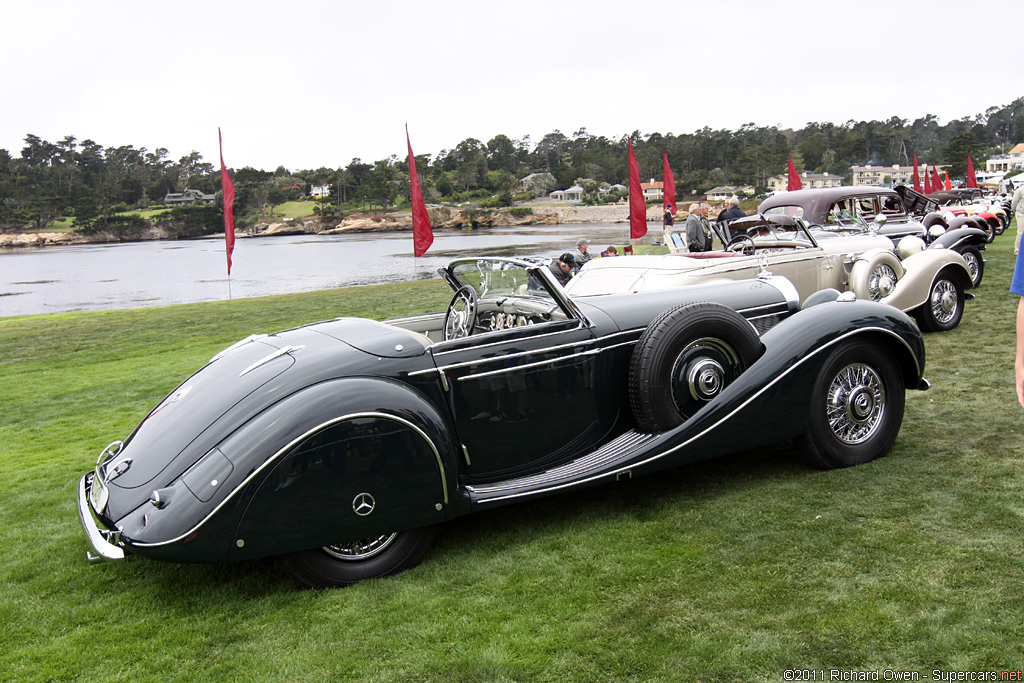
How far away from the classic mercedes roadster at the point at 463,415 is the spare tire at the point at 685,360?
11 mm

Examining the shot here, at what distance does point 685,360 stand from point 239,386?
2755 mm

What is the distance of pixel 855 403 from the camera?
520 centimetres

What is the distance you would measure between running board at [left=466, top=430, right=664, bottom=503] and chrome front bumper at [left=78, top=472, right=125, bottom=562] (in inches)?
71.2

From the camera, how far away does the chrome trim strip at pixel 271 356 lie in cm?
424

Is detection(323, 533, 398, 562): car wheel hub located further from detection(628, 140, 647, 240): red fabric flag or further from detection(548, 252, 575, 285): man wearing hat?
detection(628, 140, 647, 240): red fabric flag

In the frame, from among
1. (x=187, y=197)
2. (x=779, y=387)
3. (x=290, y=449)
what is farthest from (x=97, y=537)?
(x=187, y=197)

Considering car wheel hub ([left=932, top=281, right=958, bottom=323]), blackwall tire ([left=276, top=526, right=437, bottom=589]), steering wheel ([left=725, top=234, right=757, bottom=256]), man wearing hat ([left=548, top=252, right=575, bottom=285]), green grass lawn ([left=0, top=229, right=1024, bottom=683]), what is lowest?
green grass lawn ([left=0, top=229, right=1024, bottom=683])

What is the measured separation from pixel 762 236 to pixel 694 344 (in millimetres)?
6743

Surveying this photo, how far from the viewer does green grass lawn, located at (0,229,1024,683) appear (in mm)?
3174

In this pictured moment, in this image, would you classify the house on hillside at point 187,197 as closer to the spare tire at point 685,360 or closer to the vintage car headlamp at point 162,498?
the spare tire at point 685,360

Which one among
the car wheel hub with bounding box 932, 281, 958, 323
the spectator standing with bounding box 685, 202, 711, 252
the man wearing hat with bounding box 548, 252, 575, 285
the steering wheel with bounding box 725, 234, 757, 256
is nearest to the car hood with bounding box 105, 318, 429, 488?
the steering wheel with bounding box 725, 234, 757, 256

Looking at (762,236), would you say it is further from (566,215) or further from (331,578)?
(566,215)

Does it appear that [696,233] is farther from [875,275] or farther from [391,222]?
[391,222]

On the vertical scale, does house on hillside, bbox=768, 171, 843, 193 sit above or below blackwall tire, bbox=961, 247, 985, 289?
above
